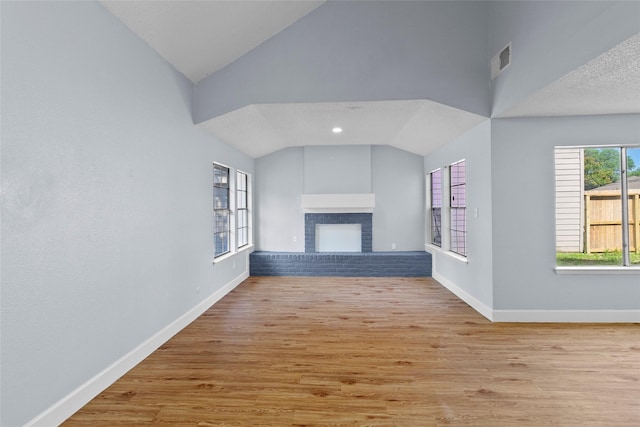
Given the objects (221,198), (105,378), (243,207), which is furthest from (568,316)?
(243,207)

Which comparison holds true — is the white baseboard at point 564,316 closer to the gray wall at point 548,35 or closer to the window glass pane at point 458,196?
the window glass pane at point 458,196

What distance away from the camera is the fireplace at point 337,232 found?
21.2ft

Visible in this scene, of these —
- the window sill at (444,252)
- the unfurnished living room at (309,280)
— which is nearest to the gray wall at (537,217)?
the unfurnished living room at (309,280)

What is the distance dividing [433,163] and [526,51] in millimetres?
2905

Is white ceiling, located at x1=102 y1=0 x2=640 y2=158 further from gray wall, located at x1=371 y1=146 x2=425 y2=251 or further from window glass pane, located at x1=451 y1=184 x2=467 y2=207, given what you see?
gray wall, located at x1=371 y1=146 x2=425 y2=251

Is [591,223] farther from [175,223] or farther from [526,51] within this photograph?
[175,223]

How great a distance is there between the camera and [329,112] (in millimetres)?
3994

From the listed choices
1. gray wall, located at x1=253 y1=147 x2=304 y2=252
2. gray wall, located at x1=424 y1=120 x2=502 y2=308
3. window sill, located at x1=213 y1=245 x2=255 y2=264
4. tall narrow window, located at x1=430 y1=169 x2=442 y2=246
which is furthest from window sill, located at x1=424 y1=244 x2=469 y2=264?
window sill, located at x1=213 y1=245 x2=255 y2=264

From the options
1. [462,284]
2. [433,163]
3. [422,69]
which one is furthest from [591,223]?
[422,69]

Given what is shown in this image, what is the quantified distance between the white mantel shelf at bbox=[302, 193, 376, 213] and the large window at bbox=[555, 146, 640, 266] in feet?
9.68

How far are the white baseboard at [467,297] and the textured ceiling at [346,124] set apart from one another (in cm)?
212

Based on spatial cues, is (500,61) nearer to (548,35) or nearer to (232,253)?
(548,35)

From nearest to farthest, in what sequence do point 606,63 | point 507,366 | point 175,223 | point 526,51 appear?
point 606,63, point 507,366, point 526,51, point 175,223

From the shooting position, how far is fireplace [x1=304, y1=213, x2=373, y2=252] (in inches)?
254
